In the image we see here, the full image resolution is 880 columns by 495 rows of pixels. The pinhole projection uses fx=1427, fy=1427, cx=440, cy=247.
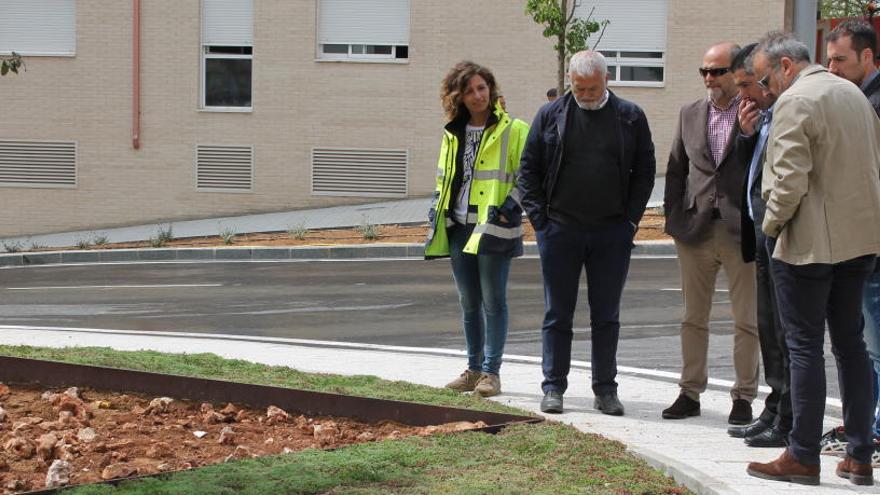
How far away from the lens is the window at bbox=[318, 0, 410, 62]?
27.8 m

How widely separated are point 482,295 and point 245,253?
1266cm

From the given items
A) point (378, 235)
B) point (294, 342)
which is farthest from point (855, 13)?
point (294, 342)

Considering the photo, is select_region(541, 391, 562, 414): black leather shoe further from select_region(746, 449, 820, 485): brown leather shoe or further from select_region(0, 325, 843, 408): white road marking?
select_region(746, 449, 820, 485): brown leather shoe

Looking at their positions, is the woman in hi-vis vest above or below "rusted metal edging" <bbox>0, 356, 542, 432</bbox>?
above

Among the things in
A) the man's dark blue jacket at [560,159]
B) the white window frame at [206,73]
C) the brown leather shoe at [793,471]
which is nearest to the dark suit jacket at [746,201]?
the man's dark blue jacket at [560,159]

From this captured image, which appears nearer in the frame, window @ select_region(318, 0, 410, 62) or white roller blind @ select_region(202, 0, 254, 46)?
window @ select_region(318, 0, 410, 62)

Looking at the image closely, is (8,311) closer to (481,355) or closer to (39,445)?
(481,355)

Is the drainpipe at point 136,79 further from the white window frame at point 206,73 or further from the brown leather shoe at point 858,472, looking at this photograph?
the brown leather shoe at point 858,472

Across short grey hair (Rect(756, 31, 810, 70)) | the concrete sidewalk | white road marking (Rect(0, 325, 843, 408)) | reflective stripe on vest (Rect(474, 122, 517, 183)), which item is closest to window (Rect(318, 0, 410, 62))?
white road marking (Rect(0, 325, 843, 408))

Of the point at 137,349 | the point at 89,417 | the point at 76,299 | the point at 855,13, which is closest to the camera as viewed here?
the point at 89,417

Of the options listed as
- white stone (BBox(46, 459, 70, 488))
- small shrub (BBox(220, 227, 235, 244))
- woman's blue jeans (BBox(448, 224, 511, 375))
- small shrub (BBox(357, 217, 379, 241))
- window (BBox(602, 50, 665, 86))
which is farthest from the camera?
window (BBox(602, 50, 665, 86))

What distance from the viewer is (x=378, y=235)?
2184 centimetres

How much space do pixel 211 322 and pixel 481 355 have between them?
4741mm

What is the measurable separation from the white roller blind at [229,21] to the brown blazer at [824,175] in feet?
75.3
